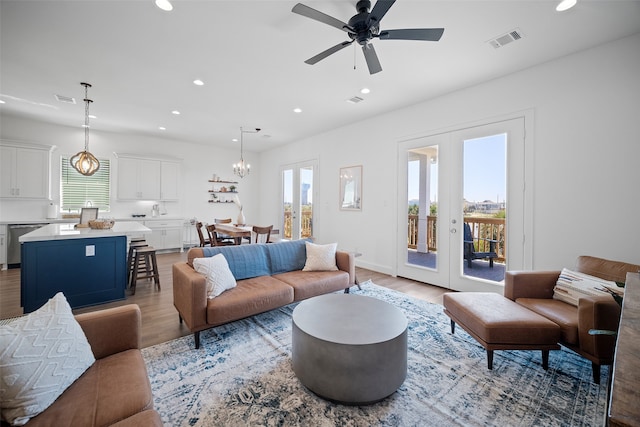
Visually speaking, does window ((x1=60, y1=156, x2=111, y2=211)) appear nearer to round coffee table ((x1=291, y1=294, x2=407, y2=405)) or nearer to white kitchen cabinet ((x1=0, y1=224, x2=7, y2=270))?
white kitchen cabinet ((x1=0, y1=224, x2=7, y2=270))

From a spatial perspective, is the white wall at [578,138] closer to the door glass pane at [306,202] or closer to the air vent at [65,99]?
the door glass pane at [306,202]

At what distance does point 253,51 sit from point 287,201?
15.5 feet

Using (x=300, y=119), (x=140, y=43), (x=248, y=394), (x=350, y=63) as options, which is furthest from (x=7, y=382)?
(x=300, y=119)

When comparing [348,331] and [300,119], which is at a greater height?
[300,119]

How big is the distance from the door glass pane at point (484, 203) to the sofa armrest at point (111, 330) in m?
3.96

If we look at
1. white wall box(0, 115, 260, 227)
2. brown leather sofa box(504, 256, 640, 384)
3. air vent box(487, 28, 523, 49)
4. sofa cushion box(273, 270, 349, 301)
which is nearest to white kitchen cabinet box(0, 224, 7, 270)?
white wall box(0, 115, 260, 227)

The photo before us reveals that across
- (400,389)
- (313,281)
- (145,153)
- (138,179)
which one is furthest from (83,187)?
(400,389)

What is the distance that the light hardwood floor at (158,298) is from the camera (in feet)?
8.73

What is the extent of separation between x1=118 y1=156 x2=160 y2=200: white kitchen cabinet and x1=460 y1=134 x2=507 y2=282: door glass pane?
6811 mm

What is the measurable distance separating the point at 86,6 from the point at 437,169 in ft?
14.3

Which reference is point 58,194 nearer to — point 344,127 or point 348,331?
point 344,127

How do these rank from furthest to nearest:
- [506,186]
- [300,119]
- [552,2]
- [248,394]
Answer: [300,119] → [506,186] → [552,2] → [248,394]

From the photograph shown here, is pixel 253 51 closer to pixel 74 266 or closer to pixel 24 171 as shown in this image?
pixel 74 266

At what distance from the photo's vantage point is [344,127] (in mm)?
5621
